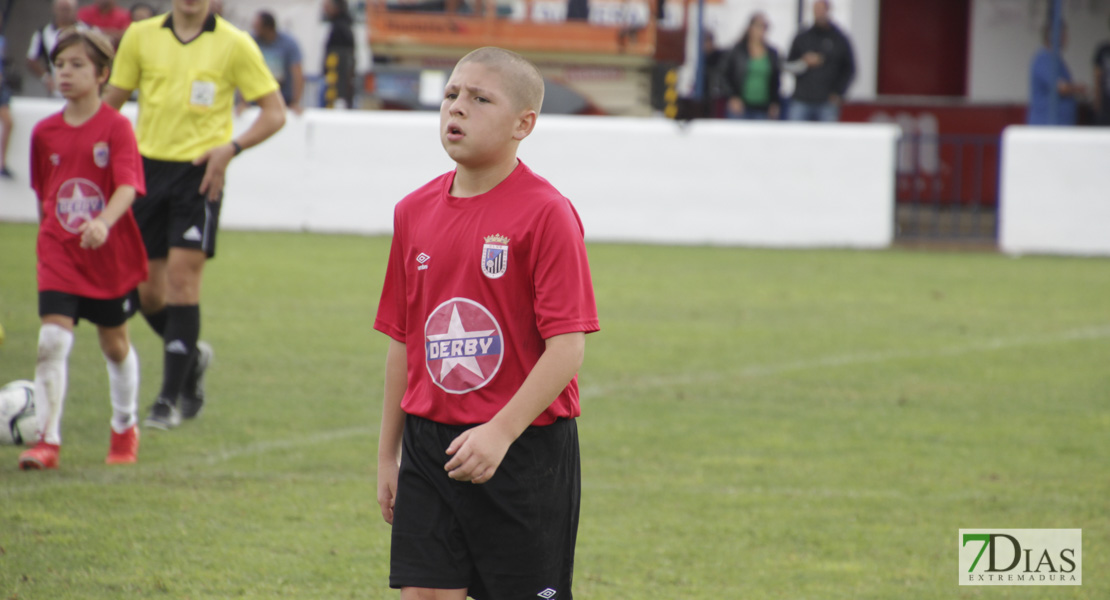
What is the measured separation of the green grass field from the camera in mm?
4570

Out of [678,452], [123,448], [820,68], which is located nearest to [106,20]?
[820,68]

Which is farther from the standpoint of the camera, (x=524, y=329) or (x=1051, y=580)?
(x=1051, y=580)

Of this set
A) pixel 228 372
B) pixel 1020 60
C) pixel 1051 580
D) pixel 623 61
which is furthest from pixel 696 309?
pixel 1020 60

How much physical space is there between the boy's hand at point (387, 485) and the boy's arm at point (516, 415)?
30 cm

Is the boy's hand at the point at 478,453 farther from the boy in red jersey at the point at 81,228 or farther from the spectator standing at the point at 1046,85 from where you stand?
the spectator standing at the point at 1046,85

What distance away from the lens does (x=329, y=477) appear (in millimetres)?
5703

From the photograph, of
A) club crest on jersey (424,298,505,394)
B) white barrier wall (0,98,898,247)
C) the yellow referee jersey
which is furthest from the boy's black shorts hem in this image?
white barrier wall (0,98,898,247)

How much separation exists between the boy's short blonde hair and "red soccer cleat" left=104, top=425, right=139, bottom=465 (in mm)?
3490

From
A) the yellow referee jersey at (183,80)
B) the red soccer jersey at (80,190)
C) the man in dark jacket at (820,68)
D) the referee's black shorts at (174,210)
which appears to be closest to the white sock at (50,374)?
the red soccer jersey at (80,190)

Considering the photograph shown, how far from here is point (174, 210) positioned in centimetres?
648

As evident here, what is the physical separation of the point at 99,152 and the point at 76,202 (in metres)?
0.23

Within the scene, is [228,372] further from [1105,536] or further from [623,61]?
[623,61]

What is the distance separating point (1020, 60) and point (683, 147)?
1257 centimetres

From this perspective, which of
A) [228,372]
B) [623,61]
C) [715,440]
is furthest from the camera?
[623,61]
